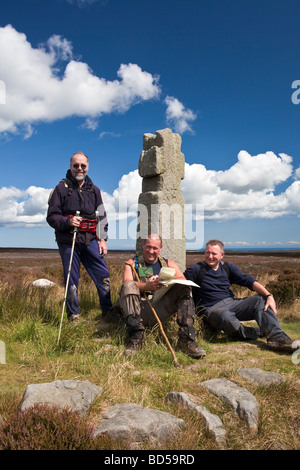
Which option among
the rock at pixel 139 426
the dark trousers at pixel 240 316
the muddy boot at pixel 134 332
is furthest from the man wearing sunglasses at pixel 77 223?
the rock at pixel 139 426

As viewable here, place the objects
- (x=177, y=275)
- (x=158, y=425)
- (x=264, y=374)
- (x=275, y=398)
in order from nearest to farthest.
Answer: (x=158, y=425)
(x=275, y=398)
(x=264, y=374)
(x=177, y=275)

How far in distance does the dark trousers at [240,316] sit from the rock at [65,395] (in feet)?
7.60

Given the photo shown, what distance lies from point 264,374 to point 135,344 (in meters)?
1.56

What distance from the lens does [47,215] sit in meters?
5.22

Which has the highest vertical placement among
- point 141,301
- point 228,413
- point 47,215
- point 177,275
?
point 47,215

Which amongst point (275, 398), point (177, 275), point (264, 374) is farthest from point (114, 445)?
point (177, 275)

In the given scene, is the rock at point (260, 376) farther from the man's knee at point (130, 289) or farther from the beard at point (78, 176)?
the beard at point (78, 176)

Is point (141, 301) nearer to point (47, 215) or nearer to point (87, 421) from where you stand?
point (47, 215)

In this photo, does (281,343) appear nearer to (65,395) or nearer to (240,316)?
(240,316)

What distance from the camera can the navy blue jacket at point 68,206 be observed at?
5148 mm

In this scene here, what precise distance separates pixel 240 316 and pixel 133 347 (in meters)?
1.68

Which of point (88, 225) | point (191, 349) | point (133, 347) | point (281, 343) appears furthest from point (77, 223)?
point (281, 343)

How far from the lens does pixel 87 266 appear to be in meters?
5.54

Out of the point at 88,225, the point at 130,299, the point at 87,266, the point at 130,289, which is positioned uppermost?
the point at 88,225
